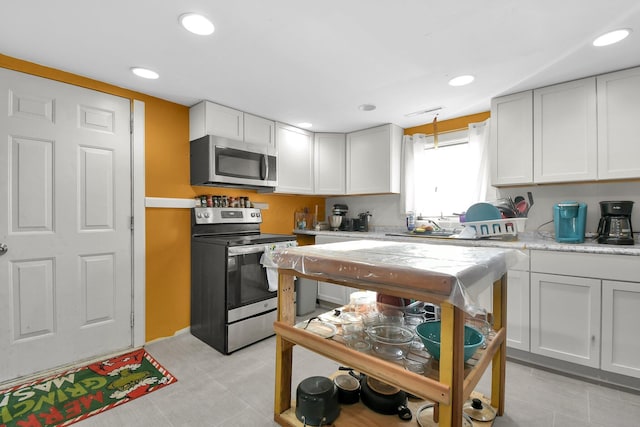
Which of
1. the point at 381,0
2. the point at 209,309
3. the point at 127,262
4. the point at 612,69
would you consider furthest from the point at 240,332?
the point at 612,69

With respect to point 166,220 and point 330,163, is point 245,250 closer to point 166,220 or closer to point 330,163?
point 166,220

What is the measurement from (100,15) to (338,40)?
1.34 meters

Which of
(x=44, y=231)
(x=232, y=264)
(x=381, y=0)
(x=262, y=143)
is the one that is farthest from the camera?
(x=262, y=143)

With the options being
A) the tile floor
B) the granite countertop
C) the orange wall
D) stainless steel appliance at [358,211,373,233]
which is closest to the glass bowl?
the tile floor

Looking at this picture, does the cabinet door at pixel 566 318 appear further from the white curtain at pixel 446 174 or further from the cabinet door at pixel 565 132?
the white curtain at pixel 446 174

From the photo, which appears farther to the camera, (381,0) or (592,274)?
(592,274)

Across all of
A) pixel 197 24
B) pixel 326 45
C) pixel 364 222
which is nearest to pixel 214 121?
pixel 197 24

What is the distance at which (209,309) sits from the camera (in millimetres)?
2656

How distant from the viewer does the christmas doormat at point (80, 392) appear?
1.68 m

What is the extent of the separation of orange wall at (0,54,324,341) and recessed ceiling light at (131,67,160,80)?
1.28 feet

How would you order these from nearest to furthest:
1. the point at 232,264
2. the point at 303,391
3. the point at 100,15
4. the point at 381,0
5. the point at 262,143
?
the point at 303,391 → the point at 381,0 → the point at 100,15 → the point at 232,264 → the point at 262,143

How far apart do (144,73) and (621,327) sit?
3841 mm

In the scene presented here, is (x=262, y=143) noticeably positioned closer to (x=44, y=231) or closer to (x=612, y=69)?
(x=44, y=231)

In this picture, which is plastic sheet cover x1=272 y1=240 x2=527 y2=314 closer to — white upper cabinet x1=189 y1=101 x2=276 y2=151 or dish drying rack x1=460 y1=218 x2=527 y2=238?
dish drying rack x1=460 y1=218 x2=527 y2=238
